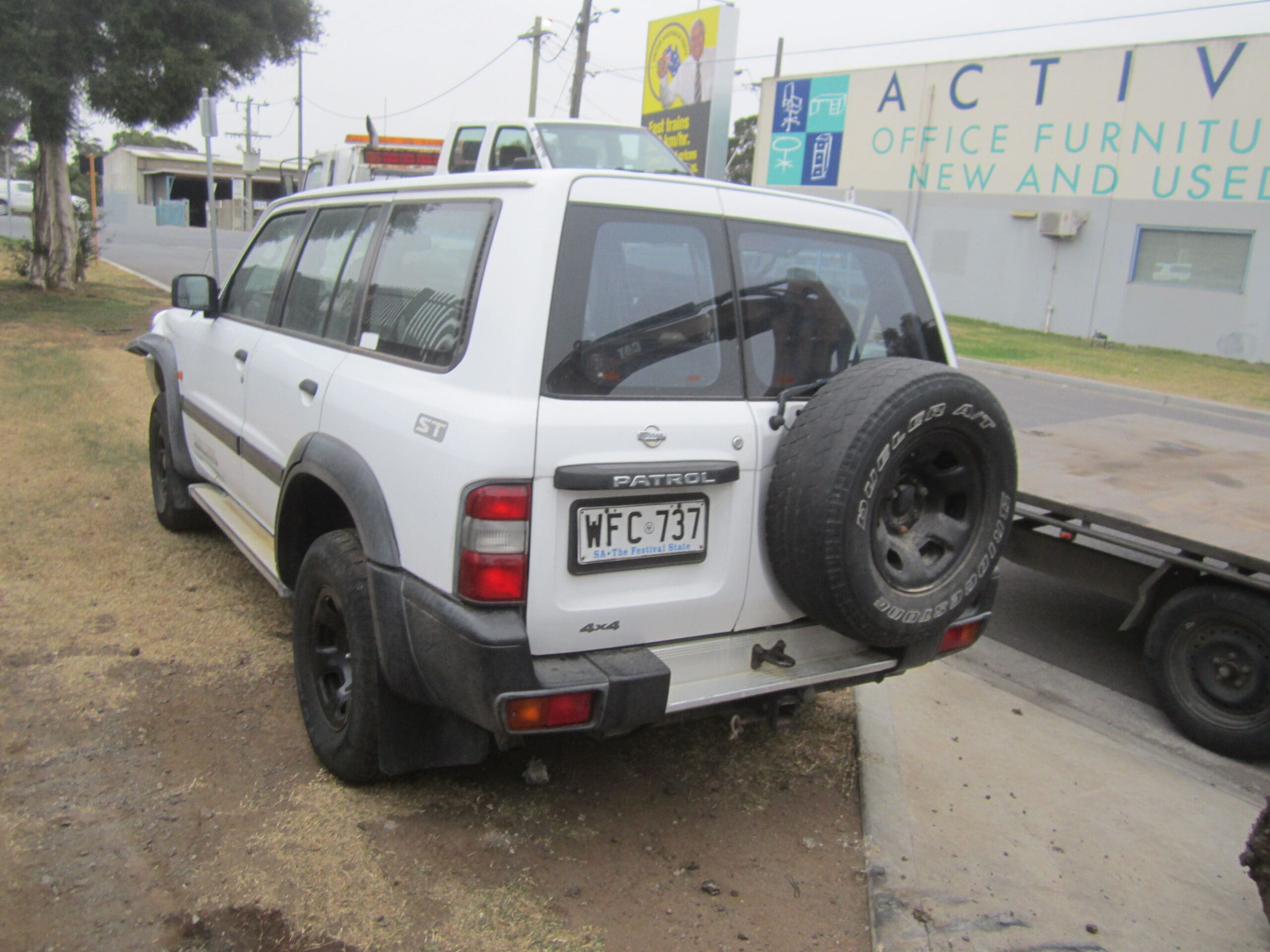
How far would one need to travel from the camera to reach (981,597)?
3.43 m

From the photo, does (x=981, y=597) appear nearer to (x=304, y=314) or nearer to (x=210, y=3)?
(x=304, y=314)

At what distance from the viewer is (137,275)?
20.4 meters

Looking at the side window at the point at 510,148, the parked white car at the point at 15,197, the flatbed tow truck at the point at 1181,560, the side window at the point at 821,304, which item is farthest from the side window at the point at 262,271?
the parked white car at the point at 15,197

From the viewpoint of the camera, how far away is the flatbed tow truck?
4008mm

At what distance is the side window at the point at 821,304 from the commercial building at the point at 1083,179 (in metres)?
18.5

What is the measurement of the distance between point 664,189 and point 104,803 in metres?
2.47

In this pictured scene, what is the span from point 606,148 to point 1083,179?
13.8m

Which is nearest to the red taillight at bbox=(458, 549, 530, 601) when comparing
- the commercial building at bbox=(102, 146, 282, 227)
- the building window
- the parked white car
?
the building window

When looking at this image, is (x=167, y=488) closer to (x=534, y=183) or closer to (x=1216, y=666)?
(x=534, y=183)

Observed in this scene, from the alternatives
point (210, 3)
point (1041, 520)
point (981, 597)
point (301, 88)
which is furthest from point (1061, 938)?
point (301, 88)

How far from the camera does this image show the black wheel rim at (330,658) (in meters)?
3.25

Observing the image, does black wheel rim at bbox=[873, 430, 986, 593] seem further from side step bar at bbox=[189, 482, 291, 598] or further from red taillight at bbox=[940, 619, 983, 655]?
side step bar at bbox=[189, 482, 291, 598]

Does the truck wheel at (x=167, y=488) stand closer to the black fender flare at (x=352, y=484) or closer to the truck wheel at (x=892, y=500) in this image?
the black fender flare at (x=352, y=484)

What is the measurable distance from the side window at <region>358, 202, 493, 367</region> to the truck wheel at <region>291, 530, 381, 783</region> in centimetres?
65
